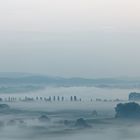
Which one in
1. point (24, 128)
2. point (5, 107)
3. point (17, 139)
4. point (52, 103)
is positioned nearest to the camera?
point (17, 139)

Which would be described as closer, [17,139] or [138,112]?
[17,139]

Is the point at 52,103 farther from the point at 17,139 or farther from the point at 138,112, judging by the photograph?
the point at 17,139

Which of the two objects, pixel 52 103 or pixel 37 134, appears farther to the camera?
pixel 52 103

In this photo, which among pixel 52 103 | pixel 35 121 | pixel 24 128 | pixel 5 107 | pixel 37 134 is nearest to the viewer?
pixel 37 134

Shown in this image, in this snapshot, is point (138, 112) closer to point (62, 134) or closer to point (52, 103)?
point (62, 134)

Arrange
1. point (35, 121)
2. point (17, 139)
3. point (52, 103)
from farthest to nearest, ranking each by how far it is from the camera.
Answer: point (52, 103)
point (35, 121)
point (17, 139)

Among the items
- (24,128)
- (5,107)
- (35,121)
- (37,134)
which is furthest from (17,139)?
(5,107)

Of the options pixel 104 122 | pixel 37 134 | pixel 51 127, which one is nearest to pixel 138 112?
pixel 104 122

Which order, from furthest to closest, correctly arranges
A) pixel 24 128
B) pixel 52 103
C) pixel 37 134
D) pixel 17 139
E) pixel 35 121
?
pixel 52 103 → pixel 35 121 → pixel 24 128 → pixel 37 134 → pixel 17 139
